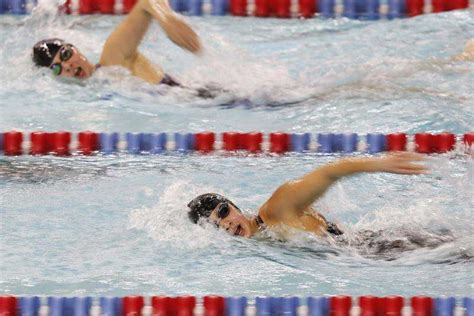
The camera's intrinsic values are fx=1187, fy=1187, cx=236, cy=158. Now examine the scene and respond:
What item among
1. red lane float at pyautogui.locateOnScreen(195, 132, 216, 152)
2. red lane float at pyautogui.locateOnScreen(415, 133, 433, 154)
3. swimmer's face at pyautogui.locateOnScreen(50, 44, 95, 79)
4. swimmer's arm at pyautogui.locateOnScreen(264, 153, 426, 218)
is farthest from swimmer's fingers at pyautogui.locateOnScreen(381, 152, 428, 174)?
swimmer's face at pyautogui.locateOnScreen(50, 44, 95, 79)

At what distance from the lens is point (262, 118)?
16.9 ft

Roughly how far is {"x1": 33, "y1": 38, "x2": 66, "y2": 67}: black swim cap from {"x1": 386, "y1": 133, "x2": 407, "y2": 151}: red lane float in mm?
1508

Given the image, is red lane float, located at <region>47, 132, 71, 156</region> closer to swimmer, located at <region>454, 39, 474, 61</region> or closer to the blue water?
the blue water

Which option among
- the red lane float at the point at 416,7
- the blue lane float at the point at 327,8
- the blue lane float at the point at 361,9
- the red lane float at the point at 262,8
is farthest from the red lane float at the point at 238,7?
the red lane float at the point at 416,7

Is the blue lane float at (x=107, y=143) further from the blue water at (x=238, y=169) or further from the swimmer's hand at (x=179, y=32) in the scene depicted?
the swimmer's hand at (x=179, y=32)

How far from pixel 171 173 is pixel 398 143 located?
3.05 feet

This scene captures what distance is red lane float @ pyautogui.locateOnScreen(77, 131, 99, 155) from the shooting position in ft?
15.9

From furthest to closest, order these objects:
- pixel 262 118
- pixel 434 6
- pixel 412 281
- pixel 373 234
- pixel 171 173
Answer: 1. pixel 434 6
2. pixel 262 118
3. pixel 171 173
4. pixel 373 234
5. pixel 412 281

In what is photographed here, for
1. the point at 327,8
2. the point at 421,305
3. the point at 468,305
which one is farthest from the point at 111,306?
the point at 327,8

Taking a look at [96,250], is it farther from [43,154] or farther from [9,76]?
[9,76]

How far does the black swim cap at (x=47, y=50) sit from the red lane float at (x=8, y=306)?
212cm

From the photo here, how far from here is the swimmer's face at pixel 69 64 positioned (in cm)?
523

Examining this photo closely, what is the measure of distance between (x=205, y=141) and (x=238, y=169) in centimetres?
23

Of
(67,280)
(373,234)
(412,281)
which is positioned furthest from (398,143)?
(67,280)
